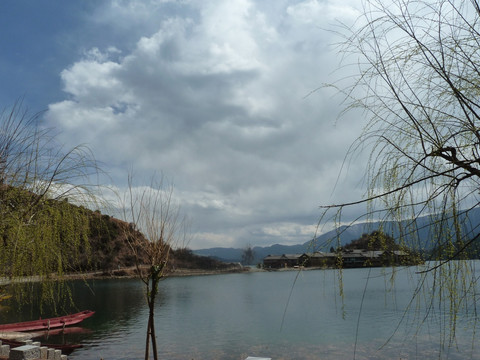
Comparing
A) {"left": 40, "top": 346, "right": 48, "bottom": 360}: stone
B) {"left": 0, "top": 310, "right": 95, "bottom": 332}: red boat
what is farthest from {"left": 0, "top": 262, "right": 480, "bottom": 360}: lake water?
{"left": 40, "top": 346, "right": 48, "bottom": 360}: stone

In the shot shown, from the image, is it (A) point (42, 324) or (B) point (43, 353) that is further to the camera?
(A) point (42, 324)

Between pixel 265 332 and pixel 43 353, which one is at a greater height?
pixel 43 353

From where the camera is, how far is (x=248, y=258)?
116 meters

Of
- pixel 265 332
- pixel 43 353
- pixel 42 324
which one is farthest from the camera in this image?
pixel 265 332

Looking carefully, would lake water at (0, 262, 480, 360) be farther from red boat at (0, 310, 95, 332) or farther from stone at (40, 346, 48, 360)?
stone at (40, 346, 48, 360)

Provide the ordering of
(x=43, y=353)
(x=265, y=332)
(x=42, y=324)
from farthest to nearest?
(x=265, y=332) → (x=42, y=324) → (x=43, y=353)

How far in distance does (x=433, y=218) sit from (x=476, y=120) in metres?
0.48

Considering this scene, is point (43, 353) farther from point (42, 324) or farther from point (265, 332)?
point (265, 332)

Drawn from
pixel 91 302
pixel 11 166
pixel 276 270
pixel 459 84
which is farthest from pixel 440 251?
pixel 276 270

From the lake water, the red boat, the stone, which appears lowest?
the lake water

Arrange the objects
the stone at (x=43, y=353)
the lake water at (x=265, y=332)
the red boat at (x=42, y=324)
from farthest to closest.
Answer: the red boat at (x=42, y=324), the lake water at (x=265, y=332), the stone at (x=43, y=353)

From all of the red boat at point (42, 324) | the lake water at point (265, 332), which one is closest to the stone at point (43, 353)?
the lake water at point (265, 332)

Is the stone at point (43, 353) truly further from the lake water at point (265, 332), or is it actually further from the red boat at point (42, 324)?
the red boat at point (42, 324)

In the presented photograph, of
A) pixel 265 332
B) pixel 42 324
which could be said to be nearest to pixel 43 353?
pixel 42 324
